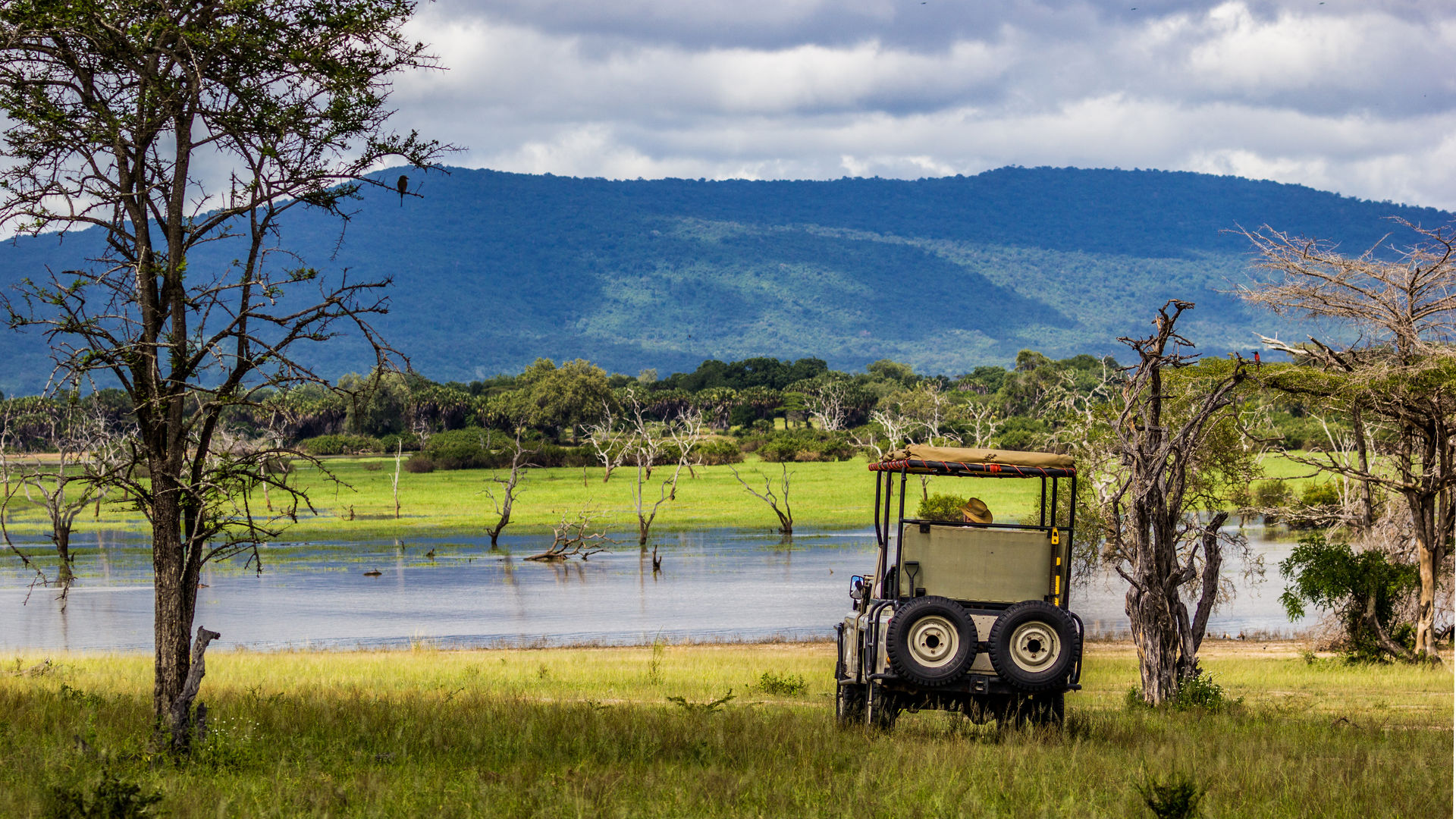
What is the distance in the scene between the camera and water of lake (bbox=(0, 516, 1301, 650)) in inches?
1491

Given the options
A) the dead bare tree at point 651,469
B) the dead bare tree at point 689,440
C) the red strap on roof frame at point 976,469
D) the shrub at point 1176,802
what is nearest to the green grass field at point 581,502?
the dead bare tree at point 651,469

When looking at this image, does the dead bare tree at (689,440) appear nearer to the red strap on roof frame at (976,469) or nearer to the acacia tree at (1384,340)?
the acacia tree at (1384,340)

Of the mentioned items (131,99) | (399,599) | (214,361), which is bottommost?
(399,599)

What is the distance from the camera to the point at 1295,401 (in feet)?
87.9

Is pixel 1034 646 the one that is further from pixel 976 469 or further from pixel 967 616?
pixel 976 469

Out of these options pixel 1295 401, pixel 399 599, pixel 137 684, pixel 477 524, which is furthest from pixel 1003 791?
pixel 477 524

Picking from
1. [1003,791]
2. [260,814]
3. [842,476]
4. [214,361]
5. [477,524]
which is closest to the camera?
[260,814]

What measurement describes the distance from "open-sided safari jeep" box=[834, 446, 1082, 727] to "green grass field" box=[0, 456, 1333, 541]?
174 feet

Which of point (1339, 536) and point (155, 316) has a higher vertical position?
point (155, 316)

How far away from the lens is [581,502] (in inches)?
3499

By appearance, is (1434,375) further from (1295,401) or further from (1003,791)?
(1003,791)

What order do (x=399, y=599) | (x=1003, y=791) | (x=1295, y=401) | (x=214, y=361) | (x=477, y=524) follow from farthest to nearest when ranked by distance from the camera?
(x=477, y=524) < (x=399, y=599) < (x=1295, y=401) < (x=214, y=361) < (x=1003, y=791)

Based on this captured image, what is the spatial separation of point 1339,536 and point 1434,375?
41.8ft

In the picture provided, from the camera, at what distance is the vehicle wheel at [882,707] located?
1270cm
